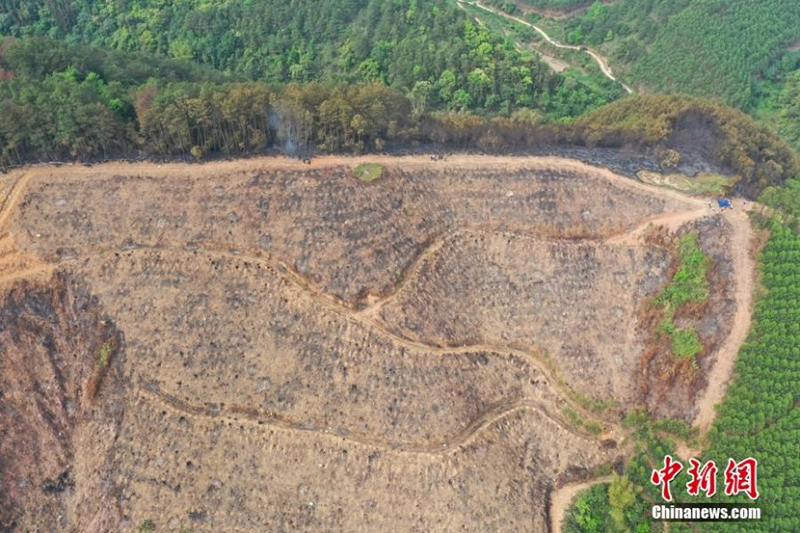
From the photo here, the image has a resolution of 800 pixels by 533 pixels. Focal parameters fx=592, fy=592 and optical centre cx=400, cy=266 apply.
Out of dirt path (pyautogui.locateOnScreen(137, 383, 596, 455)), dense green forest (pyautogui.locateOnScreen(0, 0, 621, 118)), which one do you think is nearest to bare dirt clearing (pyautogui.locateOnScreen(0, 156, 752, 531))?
dirt path (pyautogui.locateOnScreen(137, 383, 596, 455))

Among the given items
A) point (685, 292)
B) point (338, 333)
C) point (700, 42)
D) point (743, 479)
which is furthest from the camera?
point (700, 42)

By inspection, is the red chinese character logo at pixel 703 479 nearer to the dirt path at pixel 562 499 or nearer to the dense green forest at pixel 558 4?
the dirt path at pixel 562 499

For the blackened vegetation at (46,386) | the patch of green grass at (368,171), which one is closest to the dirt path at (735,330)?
the patch of green grass at (368,171)

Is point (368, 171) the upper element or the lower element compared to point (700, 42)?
upper

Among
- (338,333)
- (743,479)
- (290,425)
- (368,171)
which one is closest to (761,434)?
(743,479)

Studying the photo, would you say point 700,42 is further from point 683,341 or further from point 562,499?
point 562,499

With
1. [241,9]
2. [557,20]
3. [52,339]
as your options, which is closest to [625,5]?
[557,20]
